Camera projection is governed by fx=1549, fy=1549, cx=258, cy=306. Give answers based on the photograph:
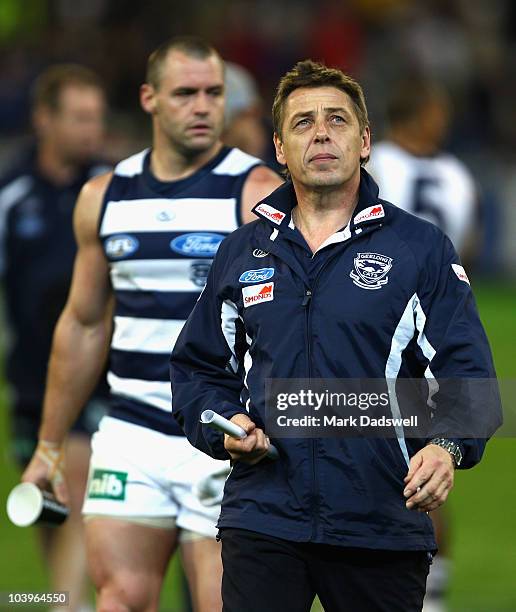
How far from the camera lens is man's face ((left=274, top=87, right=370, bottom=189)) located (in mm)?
4699

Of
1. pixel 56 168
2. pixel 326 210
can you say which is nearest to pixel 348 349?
pixel 326 210

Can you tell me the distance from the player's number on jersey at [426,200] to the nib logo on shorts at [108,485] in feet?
11.8

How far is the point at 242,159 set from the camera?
6.05m

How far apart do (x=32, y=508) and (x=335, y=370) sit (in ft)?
5.91

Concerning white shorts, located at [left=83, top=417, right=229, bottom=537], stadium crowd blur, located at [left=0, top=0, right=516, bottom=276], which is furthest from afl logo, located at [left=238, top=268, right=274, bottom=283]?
stadium crowd blur, located at [left=0, top=0, right=516, bottom=276]

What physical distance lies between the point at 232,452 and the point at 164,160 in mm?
1948

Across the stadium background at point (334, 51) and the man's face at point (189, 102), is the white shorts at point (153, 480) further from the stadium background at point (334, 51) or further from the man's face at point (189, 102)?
the stadium background at point (334, 51)

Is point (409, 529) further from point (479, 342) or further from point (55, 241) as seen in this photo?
point (55, 241)

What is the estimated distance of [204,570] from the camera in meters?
5.66

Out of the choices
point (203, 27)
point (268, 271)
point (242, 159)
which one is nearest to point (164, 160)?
point (242, 159)

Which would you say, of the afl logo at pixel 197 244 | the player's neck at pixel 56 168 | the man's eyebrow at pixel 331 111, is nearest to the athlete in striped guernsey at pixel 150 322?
the afl logo at pixel 197 244

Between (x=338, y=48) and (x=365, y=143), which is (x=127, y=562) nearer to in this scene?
(x=365, y=143)

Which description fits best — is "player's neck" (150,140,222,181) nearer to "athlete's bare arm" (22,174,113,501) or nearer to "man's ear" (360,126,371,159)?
"athlete's bare arm" (22,174,113,501)

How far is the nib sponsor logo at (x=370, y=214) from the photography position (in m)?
4.65
